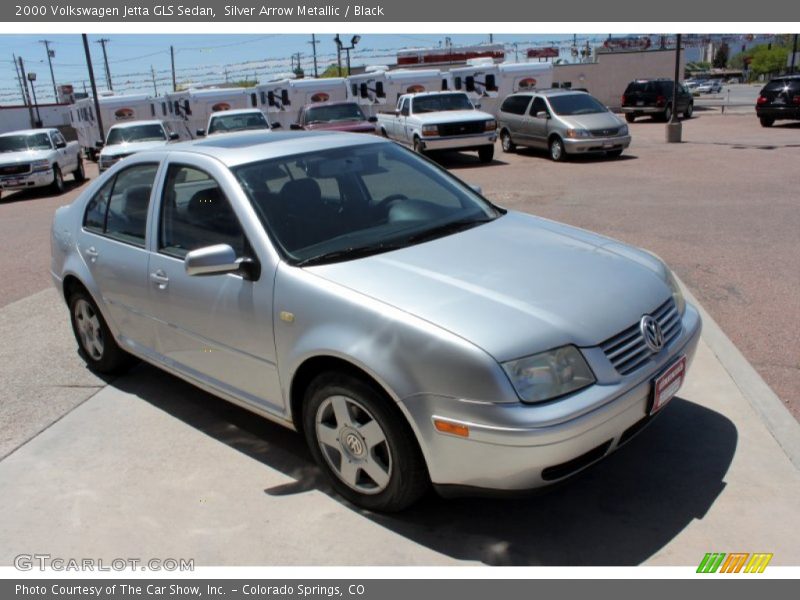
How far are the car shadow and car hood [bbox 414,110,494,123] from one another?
584 inches

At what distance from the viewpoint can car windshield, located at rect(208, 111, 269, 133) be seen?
1986 cm

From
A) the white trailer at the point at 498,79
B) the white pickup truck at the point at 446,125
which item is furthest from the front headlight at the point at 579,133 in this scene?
the white trailer at the point at 498,79

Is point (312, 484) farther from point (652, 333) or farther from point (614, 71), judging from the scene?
point (614, 71)

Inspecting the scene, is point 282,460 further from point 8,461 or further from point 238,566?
point 8,461

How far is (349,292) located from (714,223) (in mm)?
7409

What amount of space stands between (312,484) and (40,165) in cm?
1742

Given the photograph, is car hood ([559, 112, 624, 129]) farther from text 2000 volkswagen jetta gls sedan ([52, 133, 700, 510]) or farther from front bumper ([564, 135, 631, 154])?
text 2000 volkswagen jetta gls sedan ([52, 133, 700, 510])

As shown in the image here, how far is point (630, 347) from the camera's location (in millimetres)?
3076

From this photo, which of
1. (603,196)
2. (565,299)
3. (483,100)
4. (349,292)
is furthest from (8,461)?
(483,100)

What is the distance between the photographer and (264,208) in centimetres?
372

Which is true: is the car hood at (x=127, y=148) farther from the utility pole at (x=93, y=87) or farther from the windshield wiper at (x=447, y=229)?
the windshield wiper at (x=447, y=229)

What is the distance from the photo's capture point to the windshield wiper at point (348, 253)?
136 inches

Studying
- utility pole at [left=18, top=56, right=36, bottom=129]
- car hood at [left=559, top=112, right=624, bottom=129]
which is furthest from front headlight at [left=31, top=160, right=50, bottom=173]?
utility pole at [left=18, top=56, right=36, bottom=129]

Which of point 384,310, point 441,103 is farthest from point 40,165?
point 384,310
